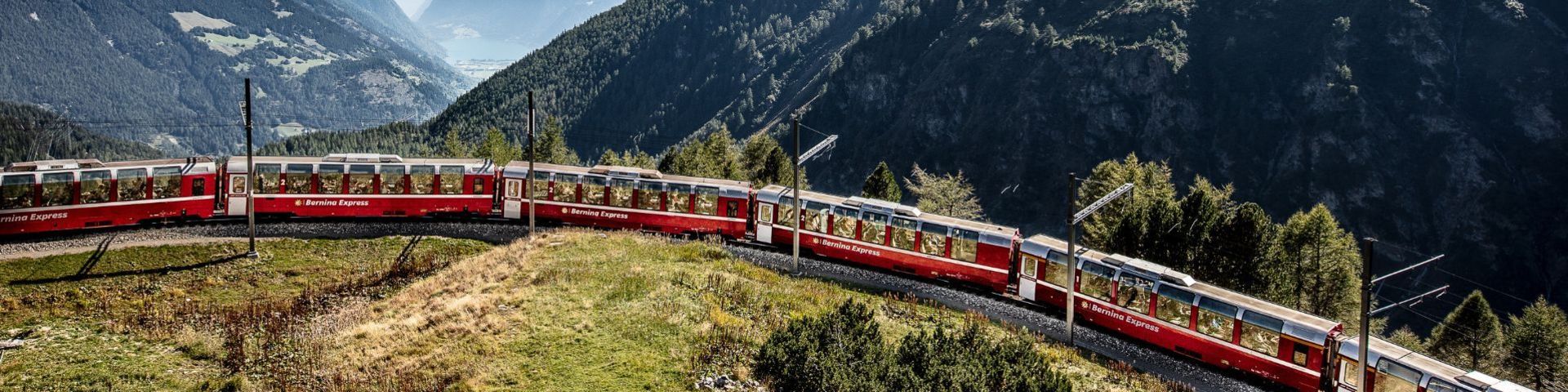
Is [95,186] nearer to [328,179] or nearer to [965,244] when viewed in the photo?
[328,179]

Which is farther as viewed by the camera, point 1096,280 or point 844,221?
point 844,221

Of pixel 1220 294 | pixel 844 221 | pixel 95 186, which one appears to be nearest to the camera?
pixel 1220 294

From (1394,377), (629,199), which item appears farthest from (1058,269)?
(629,199)

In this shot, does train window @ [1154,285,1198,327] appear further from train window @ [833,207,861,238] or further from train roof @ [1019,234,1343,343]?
train window @ [833,207,861,238]

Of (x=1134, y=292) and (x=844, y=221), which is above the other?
(x=844, y=221)

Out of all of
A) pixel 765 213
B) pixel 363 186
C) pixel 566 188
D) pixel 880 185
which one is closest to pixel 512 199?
pixel 566 188

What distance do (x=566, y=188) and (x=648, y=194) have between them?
4474 millimetres

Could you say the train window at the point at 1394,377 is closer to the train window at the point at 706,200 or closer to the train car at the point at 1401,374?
the train car at the point at 1401,374

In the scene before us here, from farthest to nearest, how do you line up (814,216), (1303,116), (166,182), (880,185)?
(1303,116)
(880,185)
(814,216)
(166,182)

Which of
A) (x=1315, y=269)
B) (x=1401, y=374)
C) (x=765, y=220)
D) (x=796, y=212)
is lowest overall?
(x=1401, y=374)

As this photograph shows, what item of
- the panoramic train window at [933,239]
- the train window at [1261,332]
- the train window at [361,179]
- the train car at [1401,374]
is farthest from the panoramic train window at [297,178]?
Answer: the train car at [1401,374]

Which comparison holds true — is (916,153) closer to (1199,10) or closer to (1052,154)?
(1052,154)

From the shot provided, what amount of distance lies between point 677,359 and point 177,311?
695 inches

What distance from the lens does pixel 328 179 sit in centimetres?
4262
